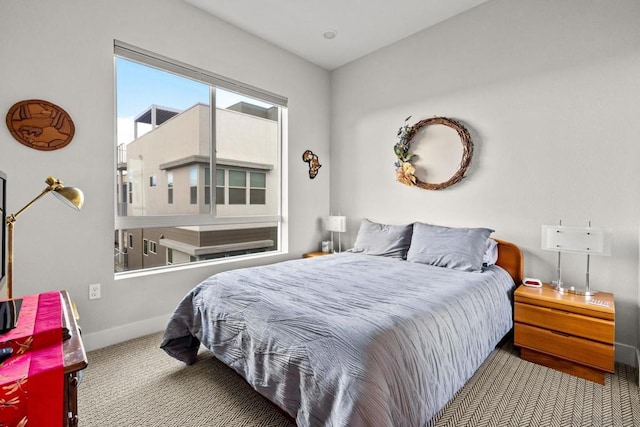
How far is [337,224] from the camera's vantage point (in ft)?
13.1

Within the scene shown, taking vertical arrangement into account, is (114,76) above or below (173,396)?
above

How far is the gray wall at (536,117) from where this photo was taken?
231 centimetres

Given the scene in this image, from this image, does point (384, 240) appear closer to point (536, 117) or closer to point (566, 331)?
point (566, 331)

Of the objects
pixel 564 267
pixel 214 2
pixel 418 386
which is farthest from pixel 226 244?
pixel 564 267

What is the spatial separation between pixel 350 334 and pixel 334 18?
310 cm

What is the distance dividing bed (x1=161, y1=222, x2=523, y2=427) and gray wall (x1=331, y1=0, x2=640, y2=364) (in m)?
0.71

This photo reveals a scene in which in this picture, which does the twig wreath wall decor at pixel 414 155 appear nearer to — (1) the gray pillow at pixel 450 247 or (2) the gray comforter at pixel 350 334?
(1) the gray pillow at pixel 450 247

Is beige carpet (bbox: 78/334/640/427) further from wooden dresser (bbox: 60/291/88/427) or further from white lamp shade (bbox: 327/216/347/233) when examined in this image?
white lamp shade (bbox: 327/216/347/233)

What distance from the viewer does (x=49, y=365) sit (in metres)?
0.88

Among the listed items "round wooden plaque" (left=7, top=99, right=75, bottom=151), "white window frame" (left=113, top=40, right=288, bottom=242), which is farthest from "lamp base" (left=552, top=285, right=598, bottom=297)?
"round wooden plaque" (left=7, top=99, right=75, bottom=151)

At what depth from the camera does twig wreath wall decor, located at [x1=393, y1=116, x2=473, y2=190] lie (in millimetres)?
3053

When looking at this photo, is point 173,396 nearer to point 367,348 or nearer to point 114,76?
point 367,348

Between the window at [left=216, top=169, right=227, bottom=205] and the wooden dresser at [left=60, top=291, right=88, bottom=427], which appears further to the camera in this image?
the window at [left=216, top=169, right=227, bottom=205]

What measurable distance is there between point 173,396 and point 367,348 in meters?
1.36
